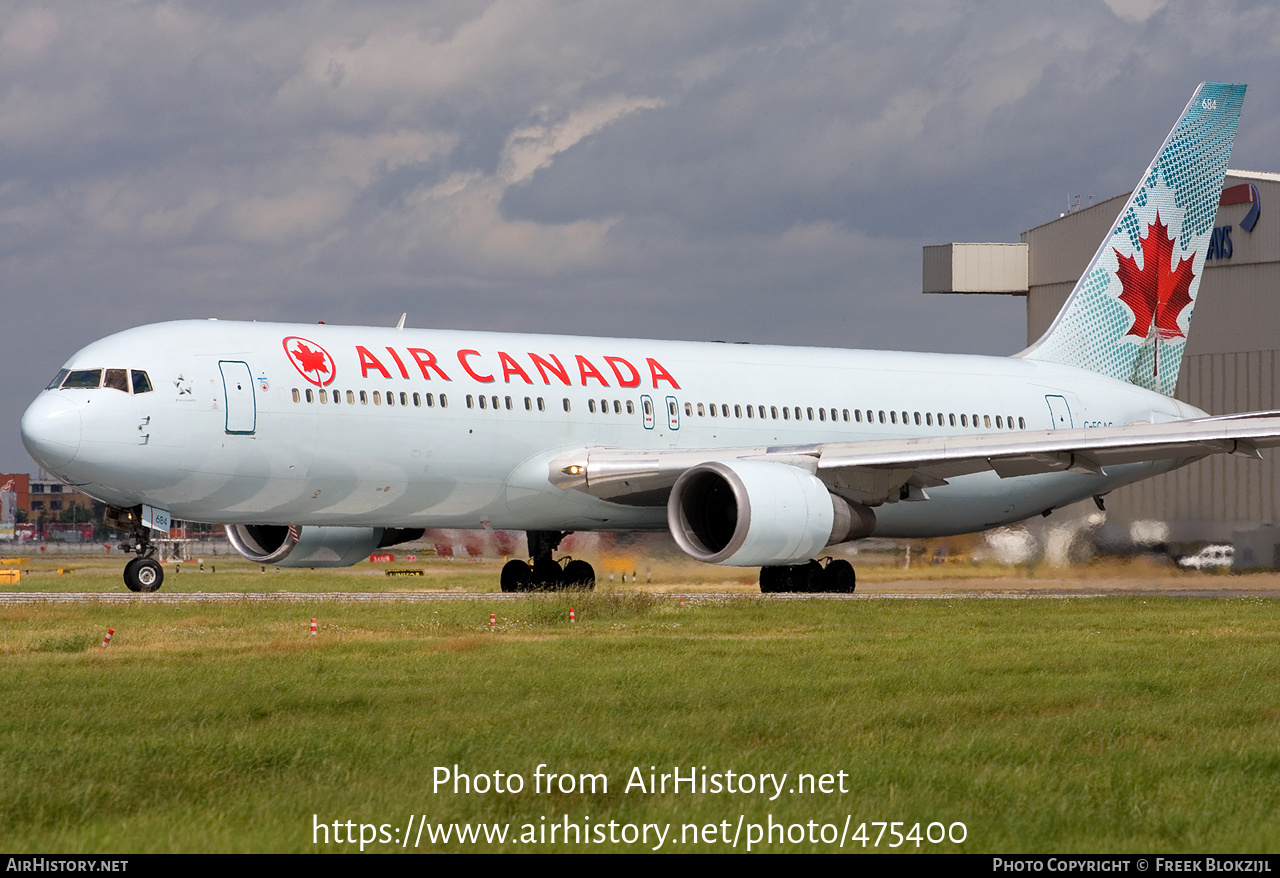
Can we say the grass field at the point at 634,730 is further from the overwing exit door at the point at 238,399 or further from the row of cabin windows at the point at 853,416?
the row of cabin windows at the point at 853,416

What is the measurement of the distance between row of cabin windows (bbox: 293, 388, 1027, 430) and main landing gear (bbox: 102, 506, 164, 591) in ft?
8.95

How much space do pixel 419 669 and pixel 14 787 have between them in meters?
5.31

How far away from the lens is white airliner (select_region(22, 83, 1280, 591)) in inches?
812

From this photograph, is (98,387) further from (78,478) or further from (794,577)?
(794,577)

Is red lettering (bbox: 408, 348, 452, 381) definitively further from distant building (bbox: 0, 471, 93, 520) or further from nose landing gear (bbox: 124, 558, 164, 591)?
distant building (bbox: 0, 471, 93, 520)

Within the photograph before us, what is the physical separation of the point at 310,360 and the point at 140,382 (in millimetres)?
2255

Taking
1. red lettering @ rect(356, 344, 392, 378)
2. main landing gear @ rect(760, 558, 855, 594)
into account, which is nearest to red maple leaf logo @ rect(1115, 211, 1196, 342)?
main landing gear @ rect(760, 558, 855, 594)

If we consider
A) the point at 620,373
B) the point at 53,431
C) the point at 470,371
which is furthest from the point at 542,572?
the point at 53,431

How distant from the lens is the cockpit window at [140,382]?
20370 millimetres

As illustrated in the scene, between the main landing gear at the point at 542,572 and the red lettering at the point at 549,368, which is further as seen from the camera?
the main landing gear at the point at 542,572

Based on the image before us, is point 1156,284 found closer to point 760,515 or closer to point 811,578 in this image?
point 811,578

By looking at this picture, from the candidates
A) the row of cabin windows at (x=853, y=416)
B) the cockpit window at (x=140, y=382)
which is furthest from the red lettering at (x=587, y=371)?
the cockpit window at (x=140, y=382)

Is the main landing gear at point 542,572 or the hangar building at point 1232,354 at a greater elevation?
the hangar building at point 1232,354

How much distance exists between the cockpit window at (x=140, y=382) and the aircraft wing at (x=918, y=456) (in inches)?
229
